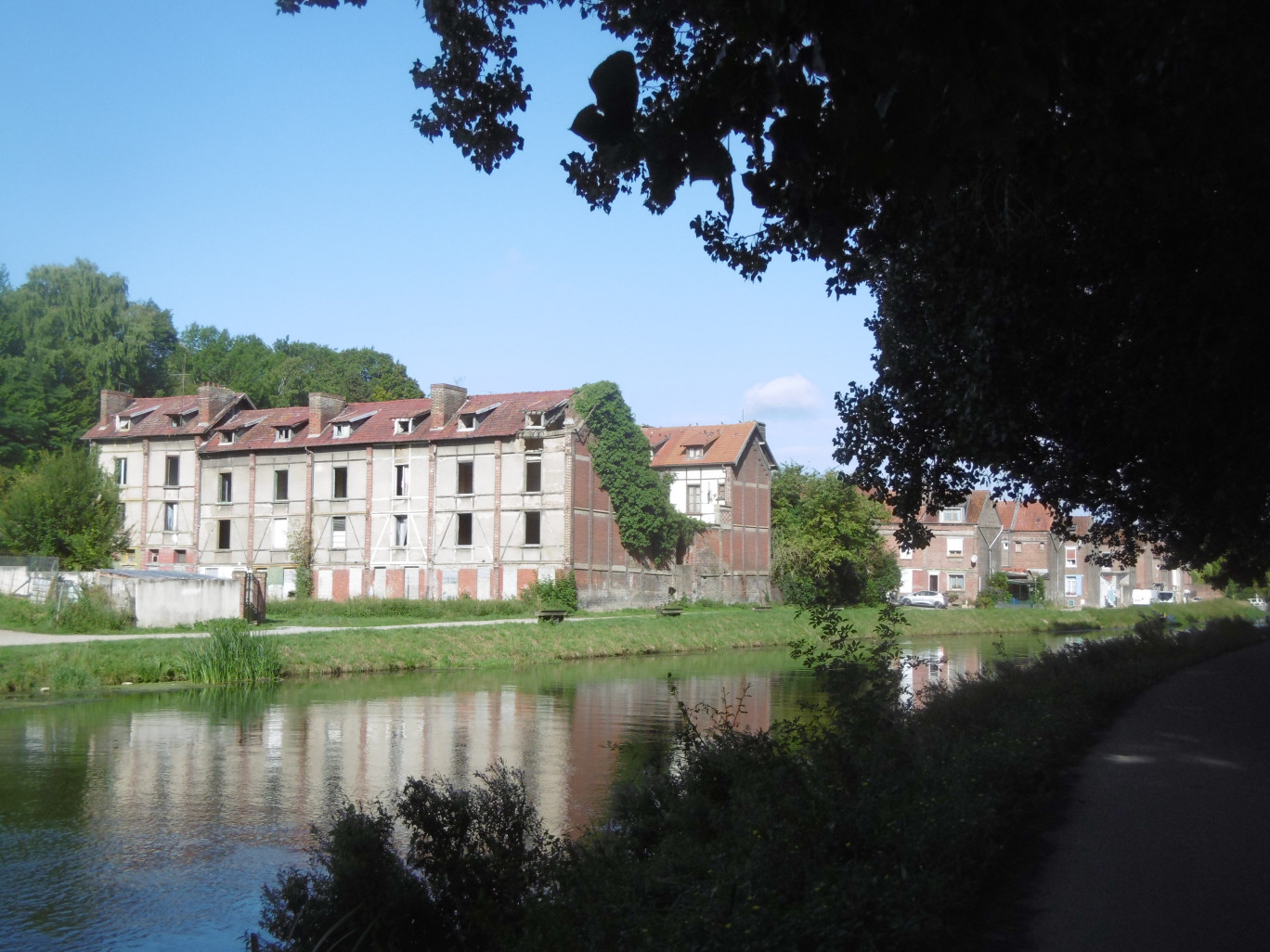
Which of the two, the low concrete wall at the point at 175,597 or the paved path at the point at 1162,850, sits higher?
the low concrete wall at the point at 175,597

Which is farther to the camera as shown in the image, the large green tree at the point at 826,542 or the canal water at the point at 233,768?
the large green tree at the point at 826,542

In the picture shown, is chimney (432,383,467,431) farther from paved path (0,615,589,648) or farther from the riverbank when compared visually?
paved path (0,615,589,648)

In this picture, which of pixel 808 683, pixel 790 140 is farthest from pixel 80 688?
pixel 790 140

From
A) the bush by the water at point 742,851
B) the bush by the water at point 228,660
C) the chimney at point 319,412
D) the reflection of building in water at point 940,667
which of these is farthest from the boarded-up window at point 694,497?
the bush by the water at point 742,851

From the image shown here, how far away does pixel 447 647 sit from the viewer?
31562 millimetres

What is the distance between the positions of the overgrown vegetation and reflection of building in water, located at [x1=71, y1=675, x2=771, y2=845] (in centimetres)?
1952

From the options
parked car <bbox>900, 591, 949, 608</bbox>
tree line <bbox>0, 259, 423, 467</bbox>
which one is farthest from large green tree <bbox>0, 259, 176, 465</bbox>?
parked car <bbox>900, 591, 949, 608</bbox>

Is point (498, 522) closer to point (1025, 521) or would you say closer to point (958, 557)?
point (958, 557)

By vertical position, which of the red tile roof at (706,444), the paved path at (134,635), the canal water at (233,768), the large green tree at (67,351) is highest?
the large green tree at (67,351)

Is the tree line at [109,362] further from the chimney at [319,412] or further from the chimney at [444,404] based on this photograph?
the chimney at [444,404]

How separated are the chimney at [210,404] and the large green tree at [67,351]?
17.1m

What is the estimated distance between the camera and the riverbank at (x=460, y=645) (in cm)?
2466

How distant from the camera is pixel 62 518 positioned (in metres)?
42.0

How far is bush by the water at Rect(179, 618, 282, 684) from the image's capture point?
25.8 m
